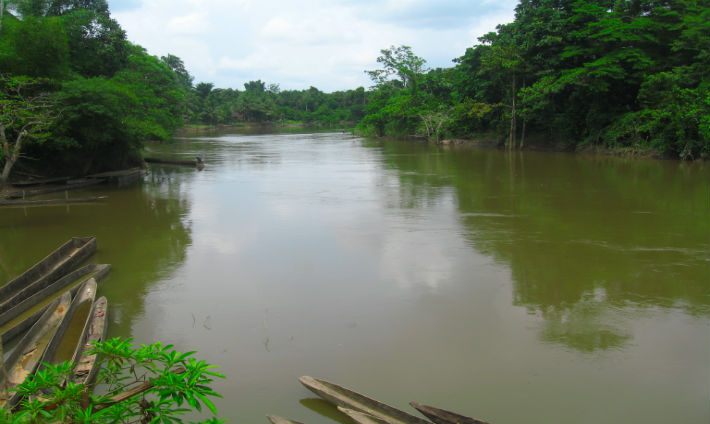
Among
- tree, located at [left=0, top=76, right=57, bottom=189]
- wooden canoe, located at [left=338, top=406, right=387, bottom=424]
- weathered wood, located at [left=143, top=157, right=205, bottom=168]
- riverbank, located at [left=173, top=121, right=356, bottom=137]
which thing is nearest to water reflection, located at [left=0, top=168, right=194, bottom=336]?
tree, located at [left=0, top=76, right=57, bottom=189]

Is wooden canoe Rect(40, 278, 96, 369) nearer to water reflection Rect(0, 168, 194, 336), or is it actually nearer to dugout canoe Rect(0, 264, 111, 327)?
water reflection Rect(0, 168, 194, 336)

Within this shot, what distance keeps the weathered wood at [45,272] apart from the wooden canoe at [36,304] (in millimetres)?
158

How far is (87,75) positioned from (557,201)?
61.0 ft

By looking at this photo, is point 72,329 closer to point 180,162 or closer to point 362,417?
point 362,417

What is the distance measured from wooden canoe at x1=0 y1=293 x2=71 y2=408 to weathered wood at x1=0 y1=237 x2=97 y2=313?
0.74 m

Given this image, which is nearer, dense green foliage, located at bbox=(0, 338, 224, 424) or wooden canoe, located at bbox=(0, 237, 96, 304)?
dense green foliage, located at bbox=(0, 338, 224, 424)

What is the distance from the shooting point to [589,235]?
909 cm

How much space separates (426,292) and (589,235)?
4402 mm

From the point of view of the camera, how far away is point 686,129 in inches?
765

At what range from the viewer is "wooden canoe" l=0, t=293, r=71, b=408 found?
3973 mm

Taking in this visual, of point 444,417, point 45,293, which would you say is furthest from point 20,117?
point 444,417

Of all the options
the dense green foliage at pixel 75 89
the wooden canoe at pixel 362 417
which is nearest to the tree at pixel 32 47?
the dense green foliage at pixel 75 89

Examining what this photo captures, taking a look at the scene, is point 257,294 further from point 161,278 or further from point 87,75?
point 87,75

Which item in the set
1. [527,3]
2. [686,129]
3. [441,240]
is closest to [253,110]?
[527,3]
